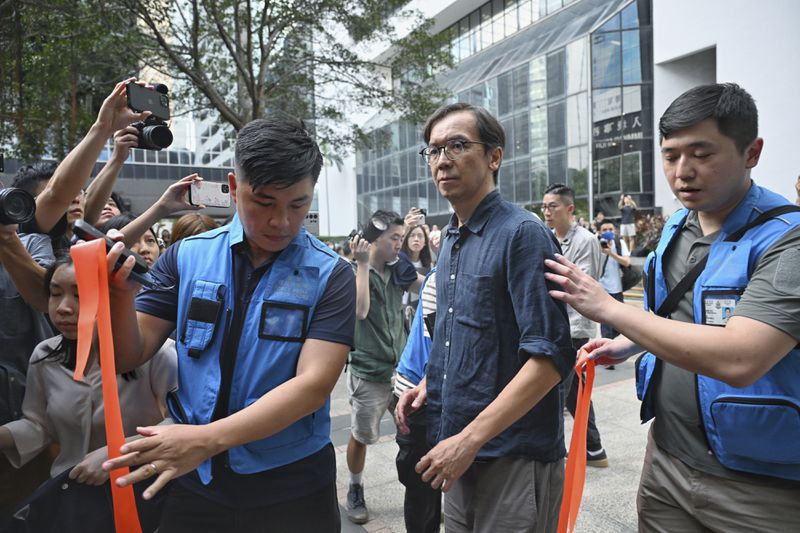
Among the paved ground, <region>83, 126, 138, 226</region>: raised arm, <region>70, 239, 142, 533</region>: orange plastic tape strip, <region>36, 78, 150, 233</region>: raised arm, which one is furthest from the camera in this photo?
the paved ground

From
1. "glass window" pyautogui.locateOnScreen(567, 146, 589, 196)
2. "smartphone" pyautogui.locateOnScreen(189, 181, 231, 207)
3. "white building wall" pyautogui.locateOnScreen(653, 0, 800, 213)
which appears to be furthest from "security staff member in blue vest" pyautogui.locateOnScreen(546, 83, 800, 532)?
"glass window" pyautogui.locateOnScreen(567, 146, 589, 196)

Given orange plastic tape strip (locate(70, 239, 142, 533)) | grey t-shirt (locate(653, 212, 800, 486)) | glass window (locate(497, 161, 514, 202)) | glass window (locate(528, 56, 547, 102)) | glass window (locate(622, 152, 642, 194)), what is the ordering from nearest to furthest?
orange plastic tape strip (locate(70, 239, 142, 533)) < grey t-shirt (locate(653, 212, 800, 486)) < glass window (locate(622, 152, 642, 194)) < glass window (locate(528, 56, 547, 102)) < glass window (locate(497, 161, 514, 202))

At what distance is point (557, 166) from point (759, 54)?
25.2 ft

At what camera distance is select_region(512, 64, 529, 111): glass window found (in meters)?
24.0

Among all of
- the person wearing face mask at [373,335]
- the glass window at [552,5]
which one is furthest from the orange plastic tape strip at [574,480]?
the glass window at [552,5]

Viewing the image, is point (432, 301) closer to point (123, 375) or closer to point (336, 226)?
point (123, 375)

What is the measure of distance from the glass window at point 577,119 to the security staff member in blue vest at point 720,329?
71.0 feet

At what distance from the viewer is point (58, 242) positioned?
269 centimetres

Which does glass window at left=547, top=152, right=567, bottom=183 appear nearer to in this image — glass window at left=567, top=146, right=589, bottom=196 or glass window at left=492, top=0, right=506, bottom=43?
glass window at left=567, top=146, right=589, bottom=196

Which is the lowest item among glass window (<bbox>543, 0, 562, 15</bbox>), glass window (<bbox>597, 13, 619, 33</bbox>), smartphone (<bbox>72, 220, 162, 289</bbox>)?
smartphone (<bbox>72, 220, 162, 289</bbox>)

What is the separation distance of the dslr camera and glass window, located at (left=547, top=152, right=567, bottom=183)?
2187 centimetres

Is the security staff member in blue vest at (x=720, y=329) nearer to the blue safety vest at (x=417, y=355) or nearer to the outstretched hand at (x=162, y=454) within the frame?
the blue safety vest at (x=417, y=355)

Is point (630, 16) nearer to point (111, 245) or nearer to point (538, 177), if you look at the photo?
point (538, 177)

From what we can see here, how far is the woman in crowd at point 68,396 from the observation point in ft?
6.57
